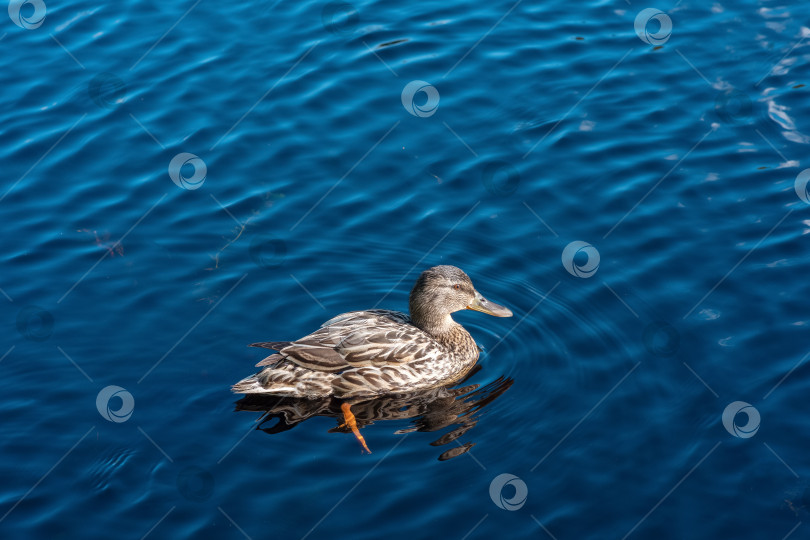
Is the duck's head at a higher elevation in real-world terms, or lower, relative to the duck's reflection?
higher

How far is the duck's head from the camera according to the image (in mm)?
9258

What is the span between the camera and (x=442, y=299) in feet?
30.6

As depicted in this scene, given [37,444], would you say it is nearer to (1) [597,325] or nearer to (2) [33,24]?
(1) [597,325]

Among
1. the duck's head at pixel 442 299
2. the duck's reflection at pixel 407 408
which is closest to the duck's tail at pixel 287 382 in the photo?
the duck's reflection at pixel 407 408

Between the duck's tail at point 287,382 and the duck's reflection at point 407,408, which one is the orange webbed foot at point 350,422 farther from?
the duck's tail at point 287,382

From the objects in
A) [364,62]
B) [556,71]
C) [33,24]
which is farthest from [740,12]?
[33,24]

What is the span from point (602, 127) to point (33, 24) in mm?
9082

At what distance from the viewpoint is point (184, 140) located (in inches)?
475

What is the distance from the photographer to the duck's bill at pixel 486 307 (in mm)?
9445

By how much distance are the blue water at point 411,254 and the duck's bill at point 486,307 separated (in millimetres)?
306

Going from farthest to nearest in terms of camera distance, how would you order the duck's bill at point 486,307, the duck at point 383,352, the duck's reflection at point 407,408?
the duck's bill at point 486,307 → the duck at point 383,352 → the duck's reflection at point 407,408

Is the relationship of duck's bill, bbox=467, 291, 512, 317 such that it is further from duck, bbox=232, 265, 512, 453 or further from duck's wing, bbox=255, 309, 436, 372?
duck's wing, bbox=255, 309, 436, 372

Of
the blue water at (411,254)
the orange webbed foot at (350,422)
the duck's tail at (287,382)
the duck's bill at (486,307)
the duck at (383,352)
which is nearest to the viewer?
the blue water at (411,254)

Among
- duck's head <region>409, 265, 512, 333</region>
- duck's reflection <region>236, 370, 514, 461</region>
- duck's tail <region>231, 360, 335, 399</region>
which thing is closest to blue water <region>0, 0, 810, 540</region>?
duck's reflection <region>236, 370, 514, 461</region>
